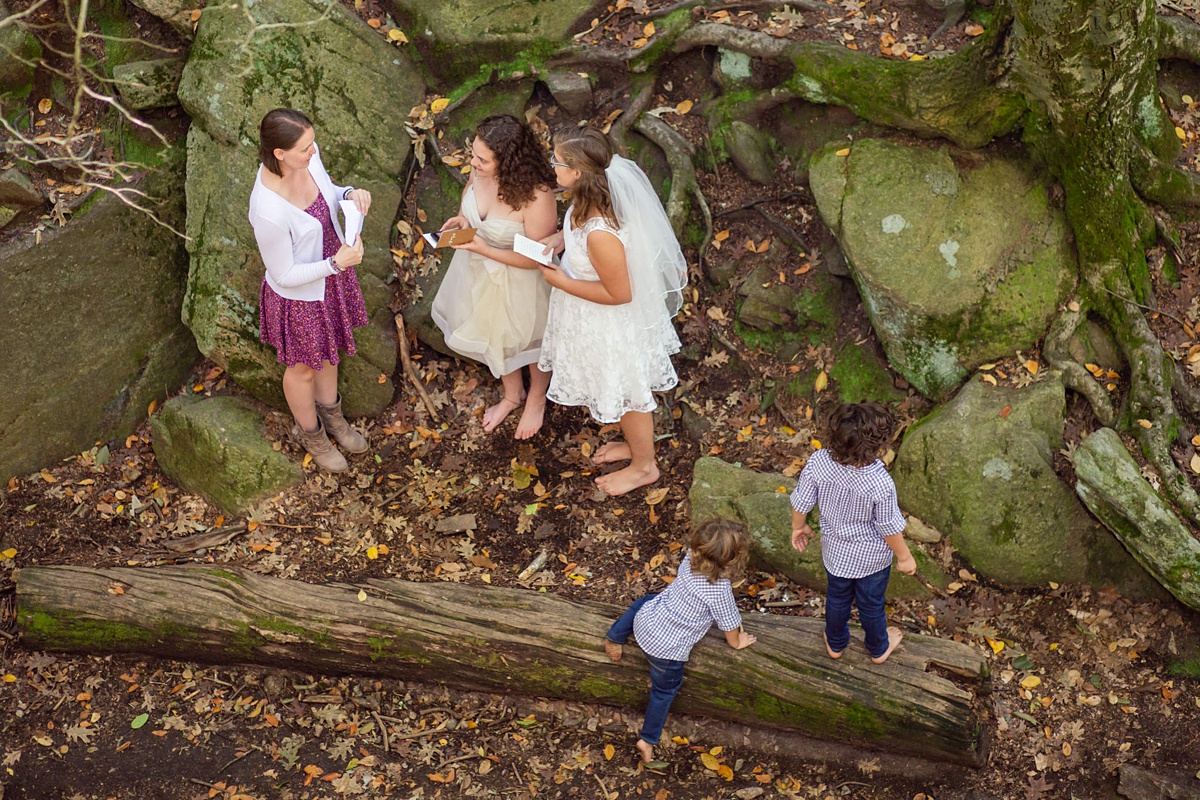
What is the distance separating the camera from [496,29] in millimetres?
7648

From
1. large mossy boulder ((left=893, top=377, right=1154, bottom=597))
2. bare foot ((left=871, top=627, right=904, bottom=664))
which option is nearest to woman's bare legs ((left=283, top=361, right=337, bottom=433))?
bare foot ((left=871, top=627, right=904, bottom=664))

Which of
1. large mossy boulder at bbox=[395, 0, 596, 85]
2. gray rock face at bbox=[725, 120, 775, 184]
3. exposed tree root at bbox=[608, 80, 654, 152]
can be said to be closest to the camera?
gray rock face at bbox=[725, 120, 775, 184]

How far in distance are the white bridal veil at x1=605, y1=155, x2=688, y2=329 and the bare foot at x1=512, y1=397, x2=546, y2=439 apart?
3.97 feet

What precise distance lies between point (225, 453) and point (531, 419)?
2.10 meters

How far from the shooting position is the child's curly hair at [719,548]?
4.88m

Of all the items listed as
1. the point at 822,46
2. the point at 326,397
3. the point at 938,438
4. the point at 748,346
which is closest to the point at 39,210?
the point at 326,397

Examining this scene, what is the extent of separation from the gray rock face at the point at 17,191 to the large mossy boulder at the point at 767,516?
16.0ft

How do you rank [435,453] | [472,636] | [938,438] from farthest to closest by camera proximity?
[435,453], [938,438], [472,636]

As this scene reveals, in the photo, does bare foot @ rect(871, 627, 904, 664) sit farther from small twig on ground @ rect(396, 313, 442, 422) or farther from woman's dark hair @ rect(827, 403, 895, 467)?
small twig on ground @ rect(396, 313, 442, 422)

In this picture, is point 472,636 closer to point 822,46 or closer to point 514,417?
point 514,417

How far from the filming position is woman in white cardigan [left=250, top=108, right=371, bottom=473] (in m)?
5.57

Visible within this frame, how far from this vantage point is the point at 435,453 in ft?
23.5

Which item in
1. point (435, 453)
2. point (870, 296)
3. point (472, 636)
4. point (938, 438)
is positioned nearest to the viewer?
point (472, 636)

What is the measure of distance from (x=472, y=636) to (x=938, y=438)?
10.1ft
